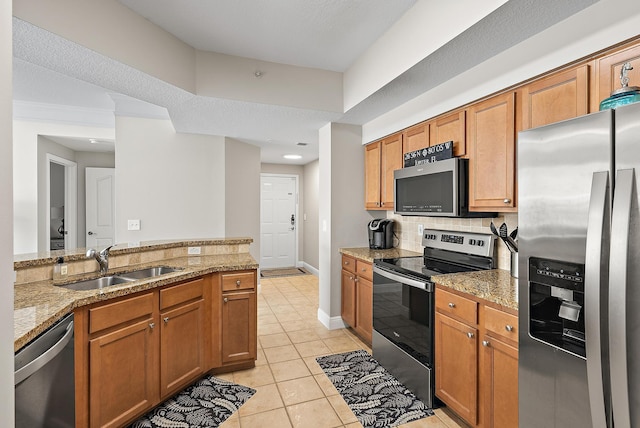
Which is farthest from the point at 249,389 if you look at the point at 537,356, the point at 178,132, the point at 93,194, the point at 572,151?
the point at 93,194

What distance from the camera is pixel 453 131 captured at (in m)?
2.49

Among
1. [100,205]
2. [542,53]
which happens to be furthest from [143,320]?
[100,205]

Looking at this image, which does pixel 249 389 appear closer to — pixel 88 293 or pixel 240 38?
pixel 88 293

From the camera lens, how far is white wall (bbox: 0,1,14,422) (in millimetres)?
762

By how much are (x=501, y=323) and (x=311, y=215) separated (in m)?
5.24

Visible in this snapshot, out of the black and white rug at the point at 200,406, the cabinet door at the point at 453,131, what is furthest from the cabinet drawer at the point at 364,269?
the black and white rug at the point at 200,406

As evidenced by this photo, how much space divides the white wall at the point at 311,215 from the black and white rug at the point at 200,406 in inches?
156

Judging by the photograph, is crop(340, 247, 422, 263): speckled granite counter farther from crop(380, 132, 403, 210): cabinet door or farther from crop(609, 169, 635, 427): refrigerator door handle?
crop(609, 169, 635, 427): refrigerator door handle

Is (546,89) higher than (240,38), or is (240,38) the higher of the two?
(240,38)

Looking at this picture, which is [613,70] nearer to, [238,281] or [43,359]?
[238,281]

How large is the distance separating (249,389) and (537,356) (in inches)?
75.3

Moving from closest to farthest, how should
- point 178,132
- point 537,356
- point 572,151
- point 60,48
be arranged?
point 572,151, point 537,356, point 60,48, point 178,132

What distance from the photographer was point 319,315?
12.9ft

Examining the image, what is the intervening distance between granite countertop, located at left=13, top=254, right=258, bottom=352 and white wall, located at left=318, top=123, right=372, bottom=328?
1.23 meters
